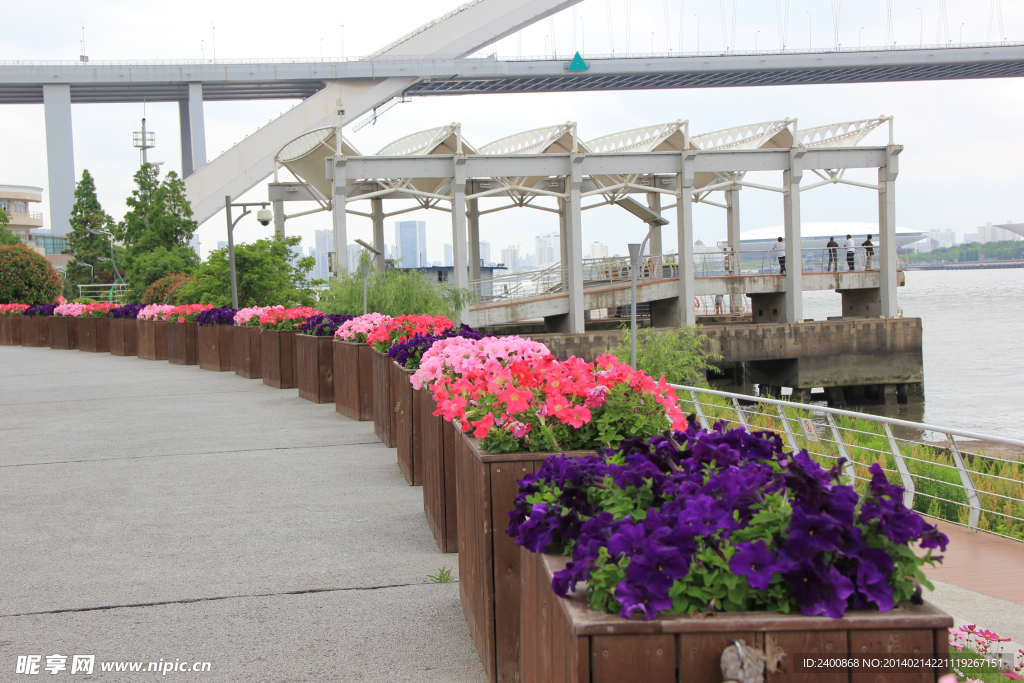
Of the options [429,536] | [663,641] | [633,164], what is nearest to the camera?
[663,641]

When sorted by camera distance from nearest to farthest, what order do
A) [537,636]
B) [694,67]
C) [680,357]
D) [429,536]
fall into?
[537,636] → [429,536] → [680,357] → [694,67]

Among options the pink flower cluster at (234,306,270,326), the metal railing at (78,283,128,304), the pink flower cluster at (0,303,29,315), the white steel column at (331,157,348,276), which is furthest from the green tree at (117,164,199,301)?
the pink flower cluster at (234,306,270,326)

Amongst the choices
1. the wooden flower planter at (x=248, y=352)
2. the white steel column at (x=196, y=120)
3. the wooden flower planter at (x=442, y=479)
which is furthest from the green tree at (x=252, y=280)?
the white steel column at (x=196, y=120)

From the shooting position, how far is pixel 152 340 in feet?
81.1

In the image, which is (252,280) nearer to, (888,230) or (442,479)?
(888,230)

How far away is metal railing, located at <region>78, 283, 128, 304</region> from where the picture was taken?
52.1 m

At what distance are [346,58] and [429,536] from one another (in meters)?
77.1

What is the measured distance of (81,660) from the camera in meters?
4.26

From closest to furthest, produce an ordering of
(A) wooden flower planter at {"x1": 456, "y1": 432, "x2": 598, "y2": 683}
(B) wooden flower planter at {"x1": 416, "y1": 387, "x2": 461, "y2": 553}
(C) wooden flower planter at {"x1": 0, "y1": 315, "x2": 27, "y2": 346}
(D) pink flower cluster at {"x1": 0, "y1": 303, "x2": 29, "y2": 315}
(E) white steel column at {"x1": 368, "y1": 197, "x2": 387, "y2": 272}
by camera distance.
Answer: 1. (A) wooden flower planter at {"x1": 456, "y1": 432, "x2": 598, "y2": 683}
2. (B) wooden flower planter at {"x1": 416, "y1": 387, "x2": 461, "y2": 553}
3. (C) wooden flower planter at {"x1": 0, "y1": 315, "x2": 27, "y2": 346}
4. (D) pink flower cluster at {"x1": 0, "y1": 303, "x2": 29, "y2": 315}
5. (E) white steel column at {"x1": 368, "y1": 197, "x2": 387, "y2": 272}

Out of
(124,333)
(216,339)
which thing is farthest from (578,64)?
(216,339)

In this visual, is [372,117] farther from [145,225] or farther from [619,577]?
[619,577]

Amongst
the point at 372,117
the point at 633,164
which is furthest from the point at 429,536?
the point at 372,117

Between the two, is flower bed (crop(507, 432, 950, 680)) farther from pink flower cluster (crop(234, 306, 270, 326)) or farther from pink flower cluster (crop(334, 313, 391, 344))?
pink flower cluster (crop(234, 306, 270, 326))

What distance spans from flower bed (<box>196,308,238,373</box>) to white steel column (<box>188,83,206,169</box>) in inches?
2315
